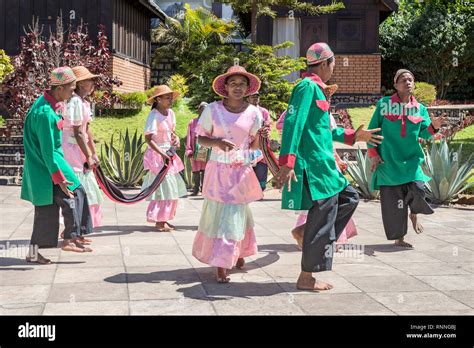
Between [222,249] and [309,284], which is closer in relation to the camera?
[309,284]

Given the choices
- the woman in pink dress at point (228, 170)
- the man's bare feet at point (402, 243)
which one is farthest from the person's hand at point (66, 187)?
the man's bare feet at point (402, 243)

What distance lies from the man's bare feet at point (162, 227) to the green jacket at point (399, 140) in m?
2.98

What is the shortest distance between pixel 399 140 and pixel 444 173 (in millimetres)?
4463

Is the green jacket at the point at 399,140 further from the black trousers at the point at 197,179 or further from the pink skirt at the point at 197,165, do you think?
the black trousers at the point at 197,179

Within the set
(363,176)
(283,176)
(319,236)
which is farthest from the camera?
(363,176)

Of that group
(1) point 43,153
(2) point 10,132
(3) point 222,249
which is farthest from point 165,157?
(2) point 10,132

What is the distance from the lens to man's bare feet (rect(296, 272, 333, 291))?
19.9ft

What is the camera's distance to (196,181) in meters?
14.8

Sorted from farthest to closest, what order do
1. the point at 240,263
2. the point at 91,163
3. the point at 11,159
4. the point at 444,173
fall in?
the point at 11,159, the point at 444,173, the point at 91,163, the point at 240,263

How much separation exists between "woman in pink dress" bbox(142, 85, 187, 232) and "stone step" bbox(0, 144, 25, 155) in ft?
28.5

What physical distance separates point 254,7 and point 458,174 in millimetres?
9070

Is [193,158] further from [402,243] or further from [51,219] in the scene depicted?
[51,219]

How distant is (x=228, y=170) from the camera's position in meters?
6.55

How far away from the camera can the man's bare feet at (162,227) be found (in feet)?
31.8
